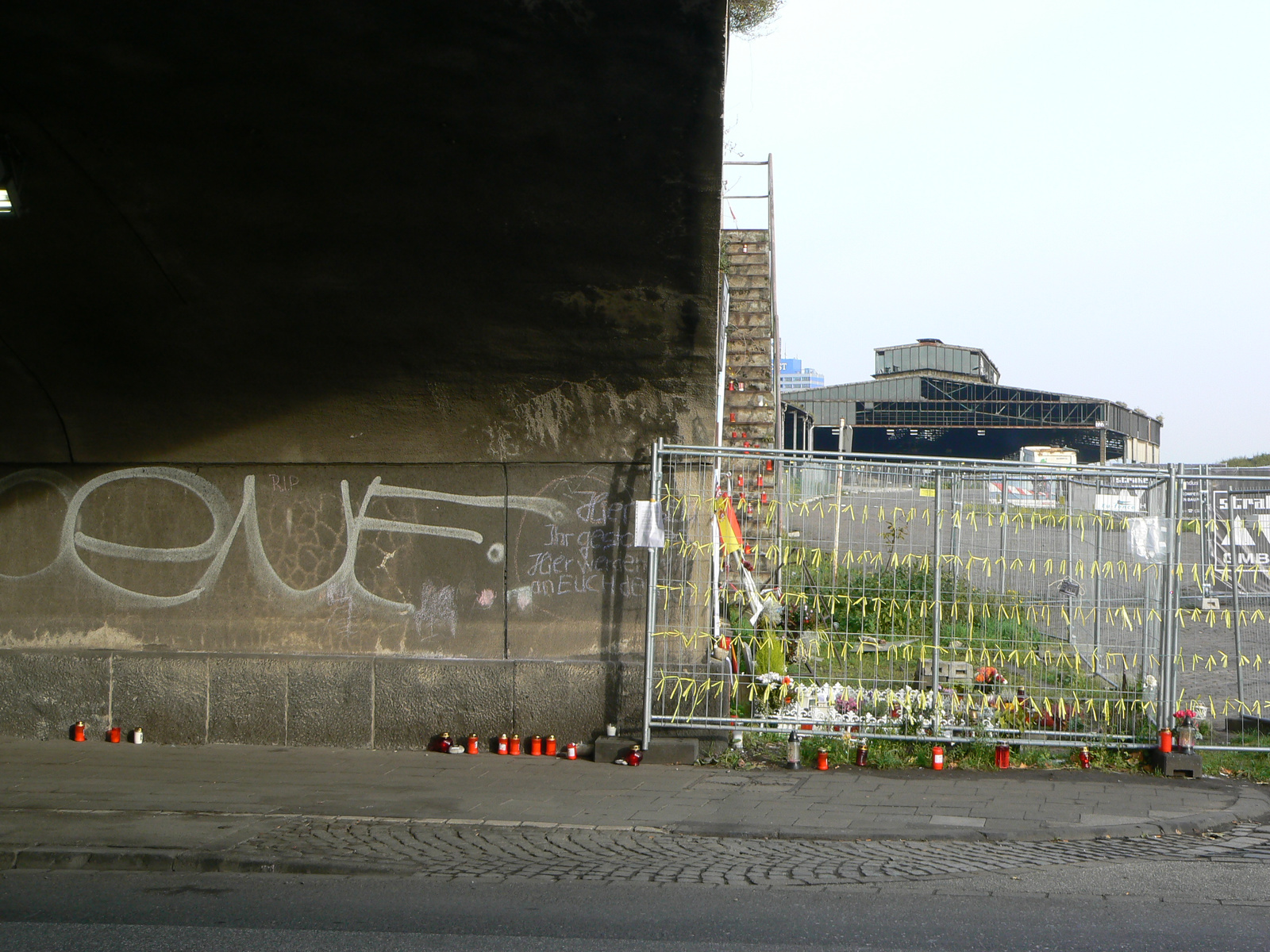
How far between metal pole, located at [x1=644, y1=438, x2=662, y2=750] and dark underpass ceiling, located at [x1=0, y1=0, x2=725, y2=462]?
0.43m

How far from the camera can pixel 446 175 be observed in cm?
756

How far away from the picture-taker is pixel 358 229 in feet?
26.0

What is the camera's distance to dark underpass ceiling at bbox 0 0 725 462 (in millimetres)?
6676

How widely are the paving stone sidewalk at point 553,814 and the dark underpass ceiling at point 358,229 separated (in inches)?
103

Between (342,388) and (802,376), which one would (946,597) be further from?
Result: (802,376)

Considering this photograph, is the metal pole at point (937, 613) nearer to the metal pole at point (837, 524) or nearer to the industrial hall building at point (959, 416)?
the metal pole at point (837, 524)

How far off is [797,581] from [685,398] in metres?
1.69

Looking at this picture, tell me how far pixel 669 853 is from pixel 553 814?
3.27ft

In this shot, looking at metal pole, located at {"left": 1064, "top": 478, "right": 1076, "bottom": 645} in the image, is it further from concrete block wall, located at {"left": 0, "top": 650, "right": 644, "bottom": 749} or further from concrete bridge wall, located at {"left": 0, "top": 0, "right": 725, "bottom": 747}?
concrete block wall, located at {"left": 0, "top": 650, "right": 644, "bottom": 749}

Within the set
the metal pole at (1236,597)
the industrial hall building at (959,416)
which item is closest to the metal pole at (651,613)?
the metal pole at (1236,597)

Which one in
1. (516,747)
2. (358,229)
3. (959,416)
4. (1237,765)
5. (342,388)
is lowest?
(516,747)

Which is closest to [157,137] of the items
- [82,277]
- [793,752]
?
[82,277]

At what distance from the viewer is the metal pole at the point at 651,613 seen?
841 cm

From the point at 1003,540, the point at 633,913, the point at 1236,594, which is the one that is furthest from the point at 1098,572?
the point at 633,913
